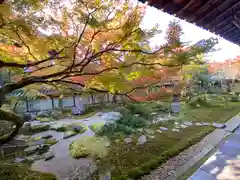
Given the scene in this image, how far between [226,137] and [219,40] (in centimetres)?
298

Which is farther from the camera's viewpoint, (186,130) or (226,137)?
(186,130)

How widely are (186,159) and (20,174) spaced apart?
3.37 meters

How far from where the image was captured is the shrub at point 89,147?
3.83 m

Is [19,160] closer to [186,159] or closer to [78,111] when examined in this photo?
[186,159]

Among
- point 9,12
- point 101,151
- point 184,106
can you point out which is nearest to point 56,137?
point 101,151

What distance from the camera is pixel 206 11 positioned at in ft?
5.31

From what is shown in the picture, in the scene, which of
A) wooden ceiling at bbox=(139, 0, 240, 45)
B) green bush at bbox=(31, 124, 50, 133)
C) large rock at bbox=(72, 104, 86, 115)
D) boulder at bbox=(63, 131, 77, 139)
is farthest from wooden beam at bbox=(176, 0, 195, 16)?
large rock at bbox=(72, 104, 86, 115)

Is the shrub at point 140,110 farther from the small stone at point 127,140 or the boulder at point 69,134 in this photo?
the boulder at point 69,134

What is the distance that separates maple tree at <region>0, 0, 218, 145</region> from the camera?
2.09m

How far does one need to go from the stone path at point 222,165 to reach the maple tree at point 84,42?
1.88 metres

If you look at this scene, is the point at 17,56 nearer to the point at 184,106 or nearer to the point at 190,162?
the point at 190,162

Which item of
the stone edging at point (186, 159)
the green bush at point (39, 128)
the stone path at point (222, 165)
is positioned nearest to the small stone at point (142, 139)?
the stone edging at point (186, 159)

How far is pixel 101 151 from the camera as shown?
399 centimetres

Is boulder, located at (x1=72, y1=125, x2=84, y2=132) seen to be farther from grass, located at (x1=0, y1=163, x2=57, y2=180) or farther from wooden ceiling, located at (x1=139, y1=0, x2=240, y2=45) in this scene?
wooden ceiling, located at (x1=139, y1=0, x2=240, y2=45)
